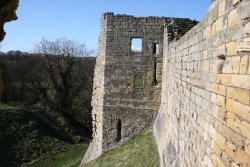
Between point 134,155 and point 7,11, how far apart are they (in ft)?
37.7

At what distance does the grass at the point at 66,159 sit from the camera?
21.5m

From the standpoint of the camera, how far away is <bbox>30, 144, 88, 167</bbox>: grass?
21.5 m

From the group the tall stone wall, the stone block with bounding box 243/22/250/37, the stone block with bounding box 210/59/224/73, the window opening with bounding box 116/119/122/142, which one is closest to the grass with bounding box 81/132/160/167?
the window opening with bounding box 116/119/122/142

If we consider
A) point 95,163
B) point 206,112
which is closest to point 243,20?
point 206,112

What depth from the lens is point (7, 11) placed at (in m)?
2.98

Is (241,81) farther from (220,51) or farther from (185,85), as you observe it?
(185,85)

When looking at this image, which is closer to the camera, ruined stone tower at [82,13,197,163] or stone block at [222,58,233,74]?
stone block at [222,58,233,74]

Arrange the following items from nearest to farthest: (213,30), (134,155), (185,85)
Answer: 1. (213,30)
2. (185,85)
3. (134,155)

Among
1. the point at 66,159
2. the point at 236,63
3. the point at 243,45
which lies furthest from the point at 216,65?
the point at 66,159

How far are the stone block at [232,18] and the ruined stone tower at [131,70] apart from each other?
1210cm

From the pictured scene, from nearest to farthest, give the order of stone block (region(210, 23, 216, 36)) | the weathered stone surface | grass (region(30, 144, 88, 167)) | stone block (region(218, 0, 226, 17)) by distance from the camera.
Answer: the weathered stone surface
stone block (region(218, 0, 226, 17))
stone block (region(210, 23, 216, 36))
grass (region(30, 144, 88, 167))

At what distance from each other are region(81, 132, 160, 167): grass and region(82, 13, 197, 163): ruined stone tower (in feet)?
2.77

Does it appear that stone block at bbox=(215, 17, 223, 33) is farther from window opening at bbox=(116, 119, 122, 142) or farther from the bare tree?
the bare tree

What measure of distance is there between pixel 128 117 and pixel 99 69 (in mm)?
2338
